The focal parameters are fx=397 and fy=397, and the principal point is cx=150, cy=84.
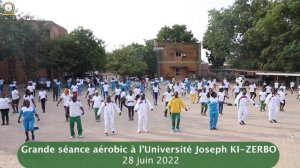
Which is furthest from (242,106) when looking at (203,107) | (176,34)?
(176,34)

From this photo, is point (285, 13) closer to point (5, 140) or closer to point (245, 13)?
point (245, 13)

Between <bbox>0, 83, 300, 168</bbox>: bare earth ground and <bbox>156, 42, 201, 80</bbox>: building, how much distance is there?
39531 mm

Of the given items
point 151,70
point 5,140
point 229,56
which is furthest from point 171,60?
point 5,140

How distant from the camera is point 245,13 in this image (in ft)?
156

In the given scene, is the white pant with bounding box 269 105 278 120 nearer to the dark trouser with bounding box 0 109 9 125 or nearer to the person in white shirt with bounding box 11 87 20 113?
the dark trouser with bounding box 0 109 9 125

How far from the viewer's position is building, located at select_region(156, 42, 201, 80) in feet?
192

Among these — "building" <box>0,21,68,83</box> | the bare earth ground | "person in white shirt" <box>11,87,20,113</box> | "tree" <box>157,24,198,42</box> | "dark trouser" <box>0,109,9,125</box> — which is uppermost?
"tree" <box>157,24,198,42</box>

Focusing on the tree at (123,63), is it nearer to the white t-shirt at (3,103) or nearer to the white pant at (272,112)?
the white t-shirt at (3,103)

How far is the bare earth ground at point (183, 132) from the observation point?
11.6m

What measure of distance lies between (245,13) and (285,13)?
27.7 ft

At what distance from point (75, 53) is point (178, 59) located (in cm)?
2116

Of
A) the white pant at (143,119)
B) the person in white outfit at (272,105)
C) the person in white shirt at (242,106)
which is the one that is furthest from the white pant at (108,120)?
the person in white outfit at (272,105)

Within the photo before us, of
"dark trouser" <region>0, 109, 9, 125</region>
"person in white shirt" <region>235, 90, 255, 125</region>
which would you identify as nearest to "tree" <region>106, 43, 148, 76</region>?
"dark trouser" <region>0, 109, 9, 125</region>

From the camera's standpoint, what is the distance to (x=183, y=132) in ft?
46.6
